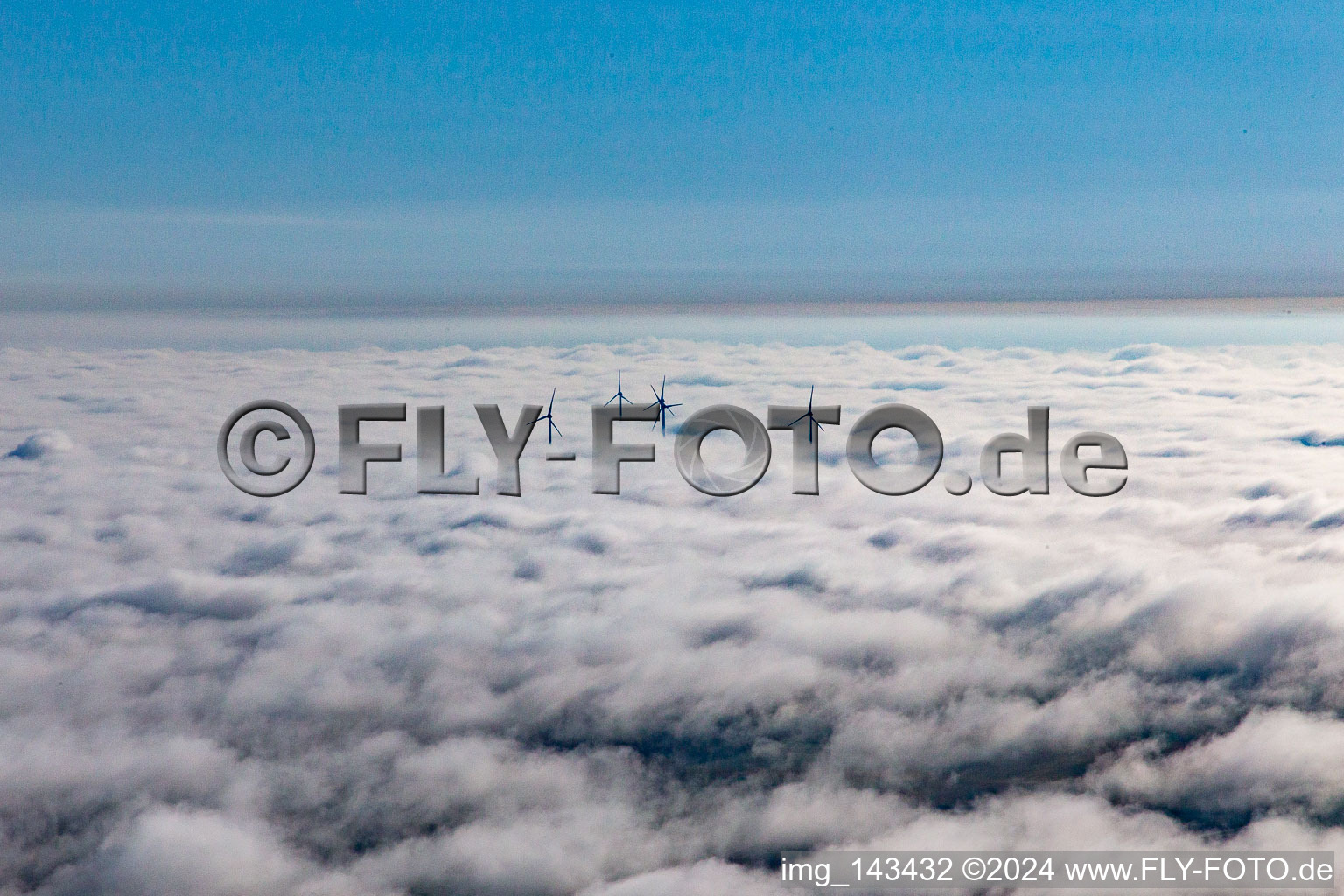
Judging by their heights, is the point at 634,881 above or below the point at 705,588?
below

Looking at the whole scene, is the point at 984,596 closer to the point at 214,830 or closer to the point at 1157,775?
the point at 1157,775

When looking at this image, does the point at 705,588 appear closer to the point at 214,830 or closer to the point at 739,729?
the point at 739,729

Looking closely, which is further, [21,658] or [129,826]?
[21,658]

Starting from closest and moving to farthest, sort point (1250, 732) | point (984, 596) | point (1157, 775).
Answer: point (1157, 775), point (1250, 732), point (984, 596)

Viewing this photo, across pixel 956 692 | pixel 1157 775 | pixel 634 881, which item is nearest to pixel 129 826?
pixel 634 881

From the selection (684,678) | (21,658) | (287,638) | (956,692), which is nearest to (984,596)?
(956,692)

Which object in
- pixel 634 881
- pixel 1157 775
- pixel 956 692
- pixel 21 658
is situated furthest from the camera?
pixel 21 658

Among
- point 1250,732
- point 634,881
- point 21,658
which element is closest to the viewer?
point 634,881

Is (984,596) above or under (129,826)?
above

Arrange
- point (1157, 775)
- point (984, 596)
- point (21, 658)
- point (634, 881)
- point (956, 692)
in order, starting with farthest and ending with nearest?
point (984, 596)
point (21, 658)
point (956, 692)
point (1157, 775)
point (634, 881)
